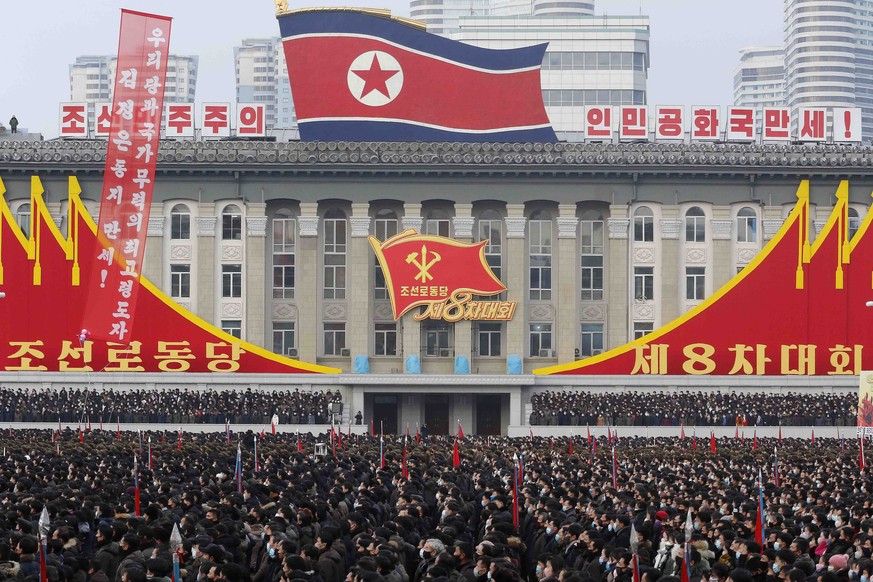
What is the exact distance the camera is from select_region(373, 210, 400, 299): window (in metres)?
85.8

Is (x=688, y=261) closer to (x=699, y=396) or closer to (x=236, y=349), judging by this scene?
(x=699, y=396)

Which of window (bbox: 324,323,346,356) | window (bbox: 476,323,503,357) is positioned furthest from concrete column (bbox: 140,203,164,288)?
window (bbox: 476,323,503,357)

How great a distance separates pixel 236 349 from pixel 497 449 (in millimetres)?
32979

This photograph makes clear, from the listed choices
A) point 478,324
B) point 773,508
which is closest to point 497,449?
point 773,508

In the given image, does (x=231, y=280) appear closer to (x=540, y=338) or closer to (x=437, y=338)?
(x=437, y=338)

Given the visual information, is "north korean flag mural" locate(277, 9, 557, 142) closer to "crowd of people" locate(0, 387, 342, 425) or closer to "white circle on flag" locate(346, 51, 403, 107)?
"white circle on flag" locate(346, 51, 403, 107)

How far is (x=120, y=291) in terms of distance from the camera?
60.9 metres

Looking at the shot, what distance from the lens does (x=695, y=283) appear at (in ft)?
282

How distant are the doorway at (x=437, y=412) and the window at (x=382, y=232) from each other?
6307 mm

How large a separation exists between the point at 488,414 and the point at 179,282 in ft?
61.3

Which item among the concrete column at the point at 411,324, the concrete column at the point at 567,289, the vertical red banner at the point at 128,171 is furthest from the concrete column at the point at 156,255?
the vertical red banner at the point at 128,171

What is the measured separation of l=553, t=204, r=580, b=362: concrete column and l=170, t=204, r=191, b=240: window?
2077 centimetres

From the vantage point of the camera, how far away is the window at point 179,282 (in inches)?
3351

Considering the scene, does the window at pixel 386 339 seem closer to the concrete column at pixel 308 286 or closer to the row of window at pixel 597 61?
the concrete column at pixel 308 286
